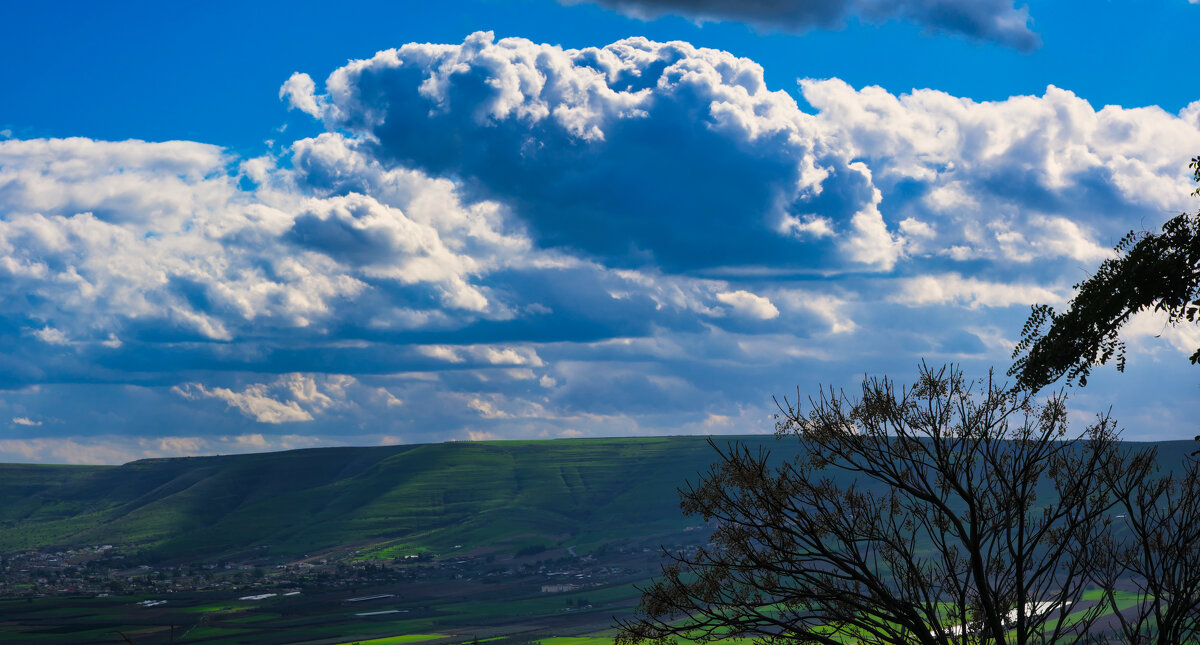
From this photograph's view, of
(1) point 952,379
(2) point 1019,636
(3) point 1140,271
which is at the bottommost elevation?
(2) point 1019,636

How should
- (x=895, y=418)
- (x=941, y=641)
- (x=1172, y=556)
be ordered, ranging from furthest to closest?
(x=1172, y=556)
(x=895, y=418)
(x=941, y=641)

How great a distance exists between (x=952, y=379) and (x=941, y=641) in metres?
5.97

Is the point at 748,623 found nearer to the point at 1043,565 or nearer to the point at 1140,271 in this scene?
the point at 1043,565

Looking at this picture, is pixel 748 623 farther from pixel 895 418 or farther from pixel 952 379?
pixel 952 379

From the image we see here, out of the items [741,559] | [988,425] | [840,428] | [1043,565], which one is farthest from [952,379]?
[741,559]

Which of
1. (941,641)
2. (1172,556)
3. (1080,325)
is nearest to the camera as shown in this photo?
(941,641)

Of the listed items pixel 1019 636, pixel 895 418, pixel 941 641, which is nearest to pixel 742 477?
pixel 895 418

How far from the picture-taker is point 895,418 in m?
22.5

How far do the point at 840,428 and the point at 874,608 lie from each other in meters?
4.21

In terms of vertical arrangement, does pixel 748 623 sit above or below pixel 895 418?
below

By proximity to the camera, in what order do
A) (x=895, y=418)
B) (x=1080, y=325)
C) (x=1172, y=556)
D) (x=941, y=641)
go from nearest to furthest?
(x=941, y=641)
(x=895, y=418)
(x=1172, y=556)
(x=1080, y=325)

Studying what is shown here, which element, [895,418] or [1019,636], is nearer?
[1019,636]

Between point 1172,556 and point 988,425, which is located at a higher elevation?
point 988,425

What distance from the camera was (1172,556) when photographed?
2448 centimetres
